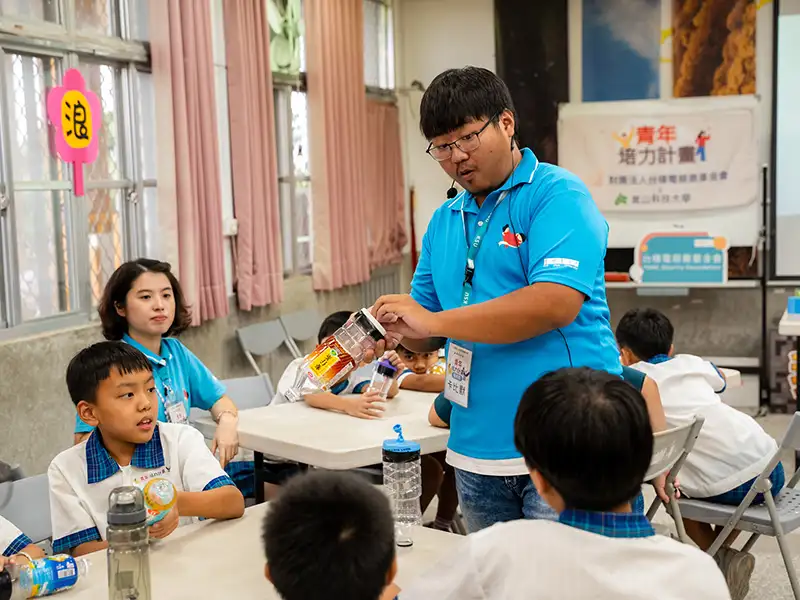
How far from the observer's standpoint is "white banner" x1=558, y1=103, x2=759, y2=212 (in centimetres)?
629

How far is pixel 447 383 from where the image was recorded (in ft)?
6.22

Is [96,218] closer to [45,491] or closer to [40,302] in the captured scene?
[40,302]

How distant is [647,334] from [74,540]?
202 centimetres

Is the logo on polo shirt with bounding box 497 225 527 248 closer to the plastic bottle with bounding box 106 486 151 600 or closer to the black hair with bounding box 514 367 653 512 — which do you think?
the black hair with bounding box 514 367 653 512

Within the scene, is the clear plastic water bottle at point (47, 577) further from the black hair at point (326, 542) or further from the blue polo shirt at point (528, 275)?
the blue polo shirt at point (528, 275)

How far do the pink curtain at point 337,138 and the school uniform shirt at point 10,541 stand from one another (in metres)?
3.81

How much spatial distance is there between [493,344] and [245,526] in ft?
2.07

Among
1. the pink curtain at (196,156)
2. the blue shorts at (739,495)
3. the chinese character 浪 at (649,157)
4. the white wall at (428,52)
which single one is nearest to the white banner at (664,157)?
the chinese character 浪 at (649,157)

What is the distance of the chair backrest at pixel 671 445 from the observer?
7.30ft

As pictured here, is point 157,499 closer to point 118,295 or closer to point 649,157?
point 118,295

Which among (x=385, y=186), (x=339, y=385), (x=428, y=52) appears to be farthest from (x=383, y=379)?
(x=428, y=52)

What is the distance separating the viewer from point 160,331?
2818mm

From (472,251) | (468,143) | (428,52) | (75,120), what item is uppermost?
(428,52)

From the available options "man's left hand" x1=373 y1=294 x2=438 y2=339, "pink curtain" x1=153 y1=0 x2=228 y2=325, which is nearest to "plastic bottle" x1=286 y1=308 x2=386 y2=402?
"man's left hand" x1=373 y1=294 x2=438 y2=339
